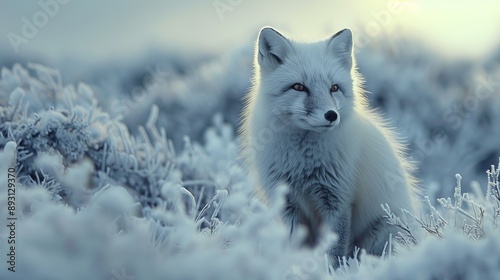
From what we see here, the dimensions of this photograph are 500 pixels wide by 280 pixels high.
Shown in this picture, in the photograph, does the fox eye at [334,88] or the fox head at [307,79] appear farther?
the fox eye at [334,88]

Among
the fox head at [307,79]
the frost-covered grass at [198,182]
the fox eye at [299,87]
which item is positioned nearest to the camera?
the frost-covered grass at [198,182]

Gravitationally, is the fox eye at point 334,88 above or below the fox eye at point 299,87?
below

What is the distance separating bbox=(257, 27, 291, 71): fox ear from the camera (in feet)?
11.7

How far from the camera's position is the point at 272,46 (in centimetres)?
360

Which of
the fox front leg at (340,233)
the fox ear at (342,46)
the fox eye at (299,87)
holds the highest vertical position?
the fox ear at (342,46)

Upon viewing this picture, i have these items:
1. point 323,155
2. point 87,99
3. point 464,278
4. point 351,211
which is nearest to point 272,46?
point 323,155

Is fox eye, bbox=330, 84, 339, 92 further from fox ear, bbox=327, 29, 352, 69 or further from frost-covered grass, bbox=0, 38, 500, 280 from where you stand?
frost-covered grass, bbox=0, 38, 500, 280

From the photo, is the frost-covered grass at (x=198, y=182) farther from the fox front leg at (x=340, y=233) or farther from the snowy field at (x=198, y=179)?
the fox front leg at (x=340, y=233)

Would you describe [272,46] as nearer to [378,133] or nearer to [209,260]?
[378,133]

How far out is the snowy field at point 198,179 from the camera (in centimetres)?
179

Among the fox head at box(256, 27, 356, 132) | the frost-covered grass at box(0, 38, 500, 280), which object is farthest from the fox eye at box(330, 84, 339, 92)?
the frost-covered grass at box(0, 38, 500, 280)

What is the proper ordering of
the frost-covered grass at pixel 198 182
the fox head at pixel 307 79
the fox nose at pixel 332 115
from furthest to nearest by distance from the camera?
the fox head at pixel 307 79, the fox nose at pixel 332 115, the frost-covered grass at pixel 198 182

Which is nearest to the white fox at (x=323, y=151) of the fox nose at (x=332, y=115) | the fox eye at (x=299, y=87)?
the fox eye at (x=299, y=87)

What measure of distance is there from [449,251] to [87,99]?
4.11 m
